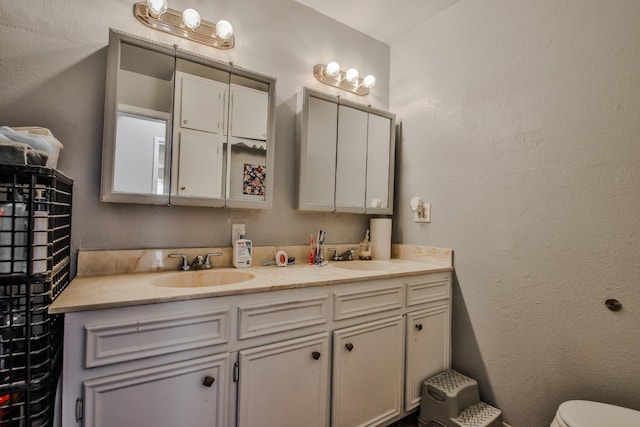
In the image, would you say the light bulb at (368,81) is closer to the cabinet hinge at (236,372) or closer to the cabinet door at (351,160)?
the cabinet door at (351,160)

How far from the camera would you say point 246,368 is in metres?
1.07

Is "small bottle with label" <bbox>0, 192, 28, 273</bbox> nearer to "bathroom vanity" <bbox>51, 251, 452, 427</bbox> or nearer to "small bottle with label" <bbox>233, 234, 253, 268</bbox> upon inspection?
"bathroom vanity" <bbox>51, 251, 452, 427</bbox>

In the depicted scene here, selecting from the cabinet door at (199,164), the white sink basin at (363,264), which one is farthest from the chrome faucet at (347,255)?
the cabinet door at (199,164)

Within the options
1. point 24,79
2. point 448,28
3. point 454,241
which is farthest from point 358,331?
point 448,28

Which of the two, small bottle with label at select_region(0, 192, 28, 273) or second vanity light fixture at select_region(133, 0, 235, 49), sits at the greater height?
second vanity light fixture at select_region(133, 0, 235, 49)

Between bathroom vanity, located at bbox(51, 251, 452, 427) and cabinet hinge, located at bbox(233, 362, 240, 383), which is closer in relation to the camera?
bathroom vanity, located at bbox(51, 251, 452, 427)

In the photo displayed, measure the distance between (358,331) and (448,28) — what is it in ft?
6.09

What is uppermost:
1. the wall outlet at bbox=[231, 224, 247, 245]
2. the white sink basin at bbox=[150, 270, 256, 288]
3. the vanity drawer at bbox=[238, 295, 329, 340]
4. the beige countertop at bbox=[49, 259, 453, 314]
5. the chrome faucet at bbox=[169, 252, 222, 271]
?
the wall outlet at bbox=[231, 224, 247, 245]

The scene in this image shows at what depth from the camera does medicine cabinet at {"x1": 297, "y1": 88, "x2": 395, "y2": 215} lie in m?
1.78

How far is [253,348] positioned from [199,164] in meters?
0.90

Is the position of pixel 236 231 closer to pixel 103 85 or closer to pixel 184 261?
pixel 184 261

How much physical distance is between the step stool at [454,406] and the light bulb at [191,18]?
213cm

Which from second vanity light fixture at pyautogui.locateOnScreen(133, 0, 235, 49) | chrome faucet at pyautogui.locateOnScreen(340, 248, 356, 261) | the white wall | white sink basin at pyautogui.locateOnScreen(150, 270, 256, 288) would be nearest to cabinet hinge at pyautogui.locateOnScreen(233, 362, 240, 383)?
white sink basin at pyautogui.locateOnScreen(150, 270, 256, 288)

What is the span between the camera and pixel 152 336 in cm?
92
